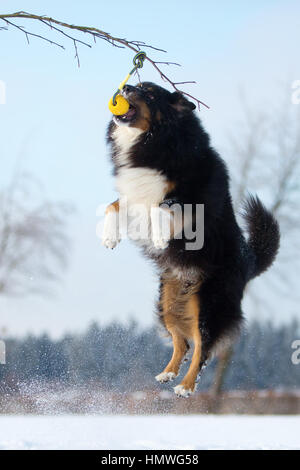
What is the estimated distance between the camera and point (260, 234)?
4695 millimetres

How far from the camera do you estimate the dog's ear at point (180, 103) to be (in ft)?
13.5

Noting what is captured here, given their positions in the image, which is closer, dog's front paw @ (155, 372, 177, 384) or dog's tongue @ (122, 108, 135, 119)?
dog's tongue @ (122, 108, 135, 119)

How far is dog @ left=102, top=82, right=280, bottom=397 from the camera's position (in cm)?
398

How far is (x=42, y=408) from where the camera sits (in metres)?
6.41

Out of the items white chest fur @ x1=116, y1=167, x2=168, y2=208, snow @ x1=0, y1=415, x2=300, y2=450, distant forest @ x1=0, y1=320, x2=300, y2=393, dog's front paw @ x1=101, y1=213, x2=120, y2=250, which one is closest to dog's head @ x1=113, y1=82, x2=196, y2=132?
white chest fur @ x1=116, y1=167, x2=168, y2=208

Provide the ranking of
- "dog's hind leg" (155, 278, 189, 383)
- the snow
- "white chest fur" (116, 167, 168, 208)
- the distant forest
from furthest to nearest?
1. the distant forest
2. the snow
3. "dog's hind leg" (155, 278, 189, 383)
4. "white chest fur" (116, 167, 168, 208)

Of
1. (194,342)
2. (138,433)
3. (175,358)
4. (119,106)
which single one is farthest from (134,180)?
(138,433)

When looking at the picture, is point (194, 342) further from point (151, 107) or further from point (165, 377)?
point (151, 107)

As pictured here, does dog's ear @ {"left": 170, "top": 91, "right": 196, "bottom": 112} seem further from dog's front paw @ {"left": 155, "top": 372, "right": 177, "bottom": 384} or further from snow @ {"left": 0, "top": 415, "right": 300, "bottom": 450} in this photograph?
snow @ {"left": 0, "top": 415, "right": 300, "bottom": 450}

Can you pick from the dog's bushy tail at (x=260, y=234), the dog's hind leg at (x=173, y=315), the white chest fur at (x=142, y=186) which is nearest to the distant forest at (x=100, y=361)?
the dog's hind leg at (x=173, y=315)

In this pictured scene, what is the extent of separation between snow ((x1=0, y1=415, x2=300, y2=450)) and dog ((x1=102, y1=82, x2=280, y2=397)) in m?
1.34

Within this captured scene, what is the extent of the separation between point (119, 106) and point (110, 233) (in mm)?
853

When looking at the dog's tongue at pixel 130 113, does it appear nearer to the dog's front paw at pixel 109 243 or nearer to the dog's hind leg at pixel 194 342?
the dog's front paw at pixel 109 243
